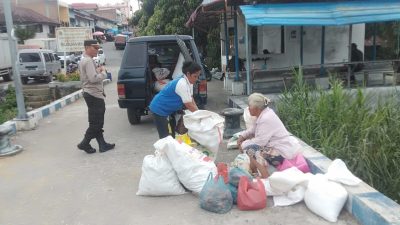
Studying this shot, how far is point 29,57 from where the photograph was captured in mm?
20234

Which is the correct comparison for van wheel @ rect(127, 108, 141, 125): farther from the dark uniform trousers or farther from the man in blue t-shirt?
the man in blue t-shirt

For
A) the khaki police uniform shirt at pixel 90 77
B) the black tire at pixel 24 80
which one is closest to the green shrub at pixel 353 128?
the khaki police uniform shirt at pixel 90 77

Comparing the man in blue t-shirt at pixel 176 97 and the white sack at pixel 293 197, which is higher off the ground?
the man in blue t-shirt at pixel 176 97

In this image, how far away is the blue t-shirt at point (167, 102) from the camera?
5.21m

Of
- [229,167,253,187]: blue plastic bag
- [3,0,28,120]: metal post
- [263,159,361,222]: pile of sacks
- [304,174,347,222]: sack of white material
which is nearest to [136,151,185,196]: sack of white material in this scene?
[229,167,253,187]: blue plastic bag

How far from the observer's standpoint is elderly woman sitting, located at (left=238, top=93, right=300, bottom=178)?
457cm

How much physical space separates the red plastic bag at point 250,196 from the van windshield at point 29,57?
726 inches

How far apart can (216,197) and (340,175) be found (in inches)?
49.6

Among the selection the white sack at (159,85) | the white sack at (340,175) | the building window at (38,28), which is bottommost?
the white sack at (340,175)

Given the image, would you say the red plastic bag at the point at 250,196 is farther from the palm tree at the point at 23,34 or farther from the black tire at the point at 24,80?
the palm tree at the point at 23,34

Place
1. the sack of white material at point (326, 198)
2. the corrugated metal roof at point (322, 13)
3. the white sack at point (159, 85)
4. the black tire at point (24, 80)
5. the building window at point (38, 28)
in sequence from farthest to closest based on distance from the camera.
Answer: the building window at point (38, 28), the black tire at point (24, 80), the corrugated metal roof at point (322, 13), the white sack at point (159, 85), the sack of white material at point (326, 198)

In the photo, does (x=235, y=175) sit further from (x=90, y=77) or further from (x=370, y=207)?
(x=90, y=77)

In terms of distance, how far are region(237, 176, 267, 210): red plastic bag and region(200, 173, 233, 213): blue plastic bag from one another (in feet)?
0.39

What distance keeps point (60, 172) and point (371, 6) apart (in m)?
8.41
